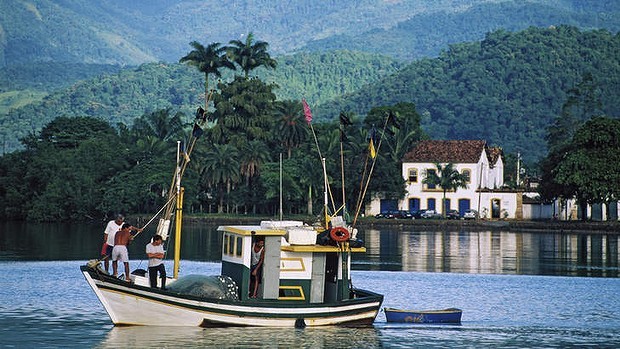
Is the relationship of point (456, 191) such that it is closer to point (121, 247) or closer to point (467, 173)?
point (467, 173)

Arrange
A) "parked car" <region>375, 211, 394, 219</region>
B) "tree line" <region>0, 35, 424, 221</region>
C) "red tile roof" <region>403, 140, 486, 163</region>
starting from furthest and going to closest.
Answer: "red tile roof" <region>403, 140, 486, 163</region> → "tree line" <region>0, 35, 424, 221</region> → "parked car" <region>375, 211, 394, 219</region>

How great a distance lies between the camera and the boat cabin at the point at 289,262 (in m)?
36.5

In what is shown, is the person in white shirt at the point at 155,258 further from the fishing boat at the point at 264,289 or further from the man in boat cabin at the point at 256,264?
the man in boat cabin at the point at 256,264

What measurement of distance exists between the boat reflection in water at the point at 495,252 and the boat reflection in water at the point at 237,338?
2754 centimetres

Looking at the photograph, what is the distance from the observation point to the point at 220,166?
427 feet

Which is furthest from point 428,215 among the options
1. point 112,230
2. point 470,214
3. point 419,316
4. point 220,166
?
point 112,230

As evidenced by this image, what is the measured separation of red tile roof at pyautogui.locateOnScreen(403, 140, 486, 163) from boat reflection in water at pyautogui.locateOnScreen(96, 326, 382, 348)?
96.7 metres

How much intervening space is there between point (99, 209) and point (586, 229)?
178 feet

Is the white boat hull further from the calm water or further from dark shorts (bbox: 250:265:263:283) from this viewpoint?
dark shorts (bbox: 250:265:263:283)

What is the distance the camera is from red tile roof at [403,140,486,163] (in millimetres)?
132500

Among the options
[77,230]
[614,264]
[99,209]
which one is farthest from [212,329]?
[99,209]

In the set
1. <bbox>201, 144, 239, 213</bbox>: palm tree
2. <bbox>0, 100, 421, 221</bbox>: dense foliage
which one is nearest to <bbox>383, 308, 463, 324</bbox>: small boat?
<bbox>0, 100, 421, 221</bbox>: dense foliage

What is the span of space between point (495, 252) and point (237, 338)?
48093mm

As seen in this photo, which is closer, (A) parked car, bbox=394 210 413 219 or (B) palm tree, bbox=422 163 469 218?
(A) parked car, bbox=394 210 413 219
